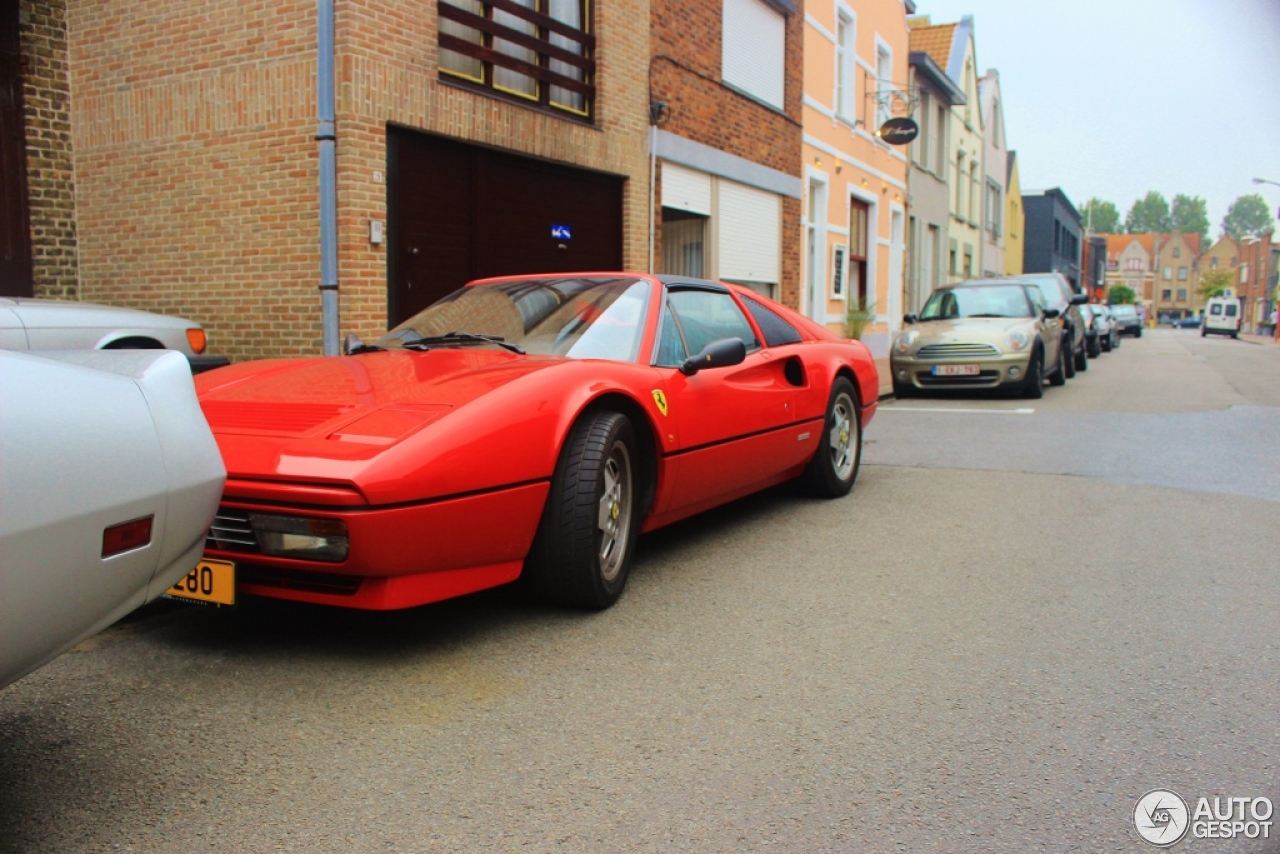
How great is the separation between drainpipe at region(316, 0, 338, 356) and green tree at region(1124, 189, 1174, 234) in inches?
6273

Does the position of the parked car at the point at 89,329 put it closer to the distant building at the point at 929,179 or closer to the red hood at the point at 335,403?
the red hood at the point at 335,403

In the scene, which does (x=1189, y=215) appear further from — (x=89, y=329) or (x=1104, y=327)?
(x=89, y=329)

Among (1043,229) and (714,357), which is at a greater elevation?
(1043,229)

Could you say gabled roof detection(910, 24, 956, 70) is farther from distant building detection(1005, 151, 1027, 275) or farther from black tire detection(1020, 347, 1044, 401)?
black tire detection(1020, 347, 1044, 401)

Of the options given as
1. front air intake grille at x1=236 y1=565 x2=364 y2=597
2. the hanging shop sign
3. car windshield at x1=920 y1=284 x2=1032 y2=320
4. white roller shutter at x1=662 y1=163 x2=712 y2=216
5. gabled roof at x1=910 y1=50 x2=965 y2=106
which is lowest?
front air intake grille at x1=236 y1=565 x2=364 y2=597

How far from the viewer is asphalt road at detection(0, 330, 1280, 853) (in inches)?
92.1

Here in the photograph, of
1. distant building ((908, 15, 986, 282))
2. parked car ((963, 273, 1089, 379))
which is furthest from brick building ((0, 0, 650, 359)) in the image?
distant building ((908, 15, 986, 282))

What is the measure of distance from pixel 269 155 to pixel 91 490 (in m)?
7.28

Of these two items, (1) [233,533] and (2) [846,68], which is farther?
(2) [846,68]

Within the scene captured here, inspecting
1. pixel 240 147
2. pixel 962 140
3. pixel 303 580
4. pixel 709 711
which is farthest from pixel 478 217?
pixel 962 140

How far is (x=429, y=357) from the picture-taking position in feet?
14.4

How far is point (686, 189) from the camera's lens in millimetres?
13742

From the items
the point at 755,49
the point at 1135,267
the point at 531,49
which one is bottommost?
the point at 531,49

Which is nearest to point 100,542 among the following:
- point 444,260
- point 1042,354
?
point 444,260
